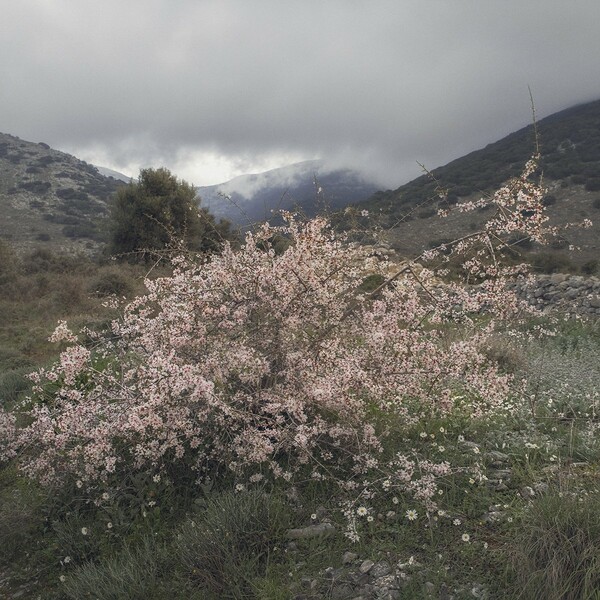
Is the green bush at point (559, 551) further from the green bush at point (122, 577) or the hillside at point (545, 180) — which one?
the hillside at point (545, 180)

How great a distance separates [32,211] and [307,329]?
52.9 metres

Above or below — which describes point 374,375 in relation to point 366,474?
above

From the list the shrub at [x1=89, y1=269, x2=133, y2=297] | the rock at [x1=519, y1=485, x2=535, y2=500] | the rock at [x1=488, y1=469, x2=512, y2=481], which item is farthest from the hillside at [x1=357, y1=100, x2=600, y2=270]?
the rock at [x1=519, y1=485, x2=535, y2=500]

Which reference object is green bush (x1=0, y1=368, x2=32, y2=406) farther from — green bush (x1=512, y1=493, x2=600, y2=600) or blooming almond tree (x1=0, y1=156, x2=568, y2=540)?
green bush (x1=512, y1=493, x2=600, y2=600)

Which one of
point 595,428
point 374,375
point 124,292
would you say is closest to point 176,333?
point 374,375

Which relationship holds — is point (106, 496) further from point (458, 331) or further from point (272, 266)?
point (458, 331)

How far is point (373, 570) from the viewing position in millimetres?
3109

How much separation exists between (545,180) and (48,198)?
49593 mm

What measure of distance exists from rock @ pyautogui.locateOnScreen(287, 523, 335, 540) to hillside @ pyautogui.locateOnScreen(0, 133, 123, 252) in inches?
961

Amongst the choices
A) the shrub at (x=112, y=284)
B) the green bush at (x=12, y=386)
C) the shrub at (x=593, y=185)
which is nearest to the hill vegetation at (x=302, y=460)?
the green bush at (x=12, y=386)

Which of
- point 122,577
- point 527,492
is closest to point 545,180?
point 527,492

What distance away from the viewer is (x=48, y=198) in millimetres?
53844

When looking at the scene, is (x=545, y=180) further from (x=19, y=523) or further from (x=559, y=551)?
(x=19, y=523)

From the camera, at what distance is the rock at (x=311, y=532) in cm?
350
